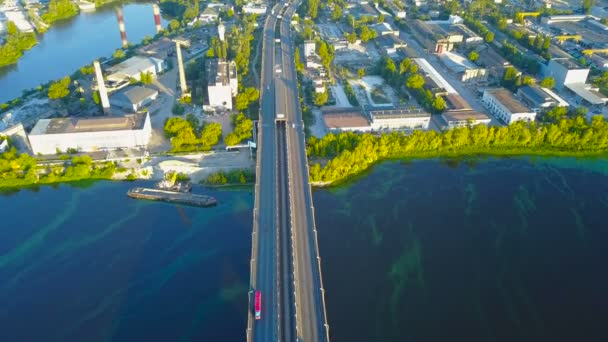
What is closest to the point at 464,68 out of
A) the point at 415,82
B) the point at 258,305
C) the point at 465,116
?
the point at 415,82

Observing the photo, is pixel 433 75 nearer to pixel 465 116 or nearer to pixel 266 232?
pixel 465 116

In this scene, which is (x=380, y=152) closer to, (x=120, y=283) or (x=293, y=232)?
(x=293, y=232)

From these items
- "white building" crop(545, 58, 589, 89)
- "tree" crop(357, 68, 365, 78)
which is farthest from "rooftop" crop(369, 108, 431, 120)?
"white building" crop(545, 58, 589, 89)

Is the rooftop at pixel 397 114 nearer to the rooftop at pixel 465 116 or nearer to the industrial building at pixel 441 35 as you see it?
the rooftop at pixel 465 116

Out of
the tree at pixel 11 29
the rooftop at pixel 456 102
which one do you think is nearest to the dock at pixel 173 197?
the rooftop at pixel 456 102

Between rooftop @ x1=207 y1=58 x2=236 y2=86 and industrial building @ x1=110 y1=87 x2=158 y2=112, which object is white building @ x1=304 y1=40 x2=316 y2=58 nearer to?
rooftop @ x1=207 y1=58 x2=236 y2=86

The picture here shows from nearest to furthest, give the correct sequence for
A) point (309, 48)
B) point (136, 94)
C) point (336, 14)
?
point (136, 94) < point (309, 48) < point (336, 14)
